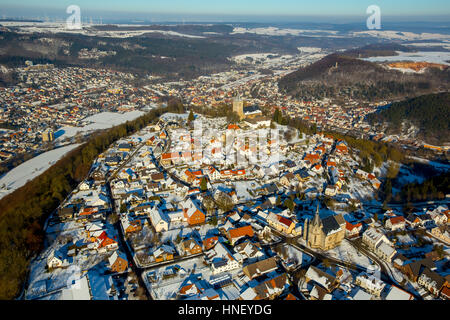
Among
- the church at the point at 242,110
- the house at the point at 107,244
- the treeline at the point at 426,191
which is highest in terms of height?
the church at the point at 242,110

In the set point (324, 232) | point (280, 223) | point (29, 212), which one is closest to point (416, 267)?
point (324, 232)

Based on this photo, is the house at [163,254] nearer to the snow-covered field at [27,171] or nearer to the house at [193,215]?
the house at [193,215]

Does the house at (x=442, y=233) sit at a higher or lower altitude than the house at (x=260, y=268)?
higher

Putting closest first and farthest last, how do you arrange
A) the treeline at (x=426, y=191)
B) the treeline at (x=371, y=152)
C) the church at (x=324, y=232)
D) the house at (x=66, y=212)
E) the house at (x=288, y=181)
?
the church at (x=324, y=232), the house at (x=66, y=212), the treeline at (x=426, y=191), the house at (x=288, y=181), the treeline at (x=371, y=152)

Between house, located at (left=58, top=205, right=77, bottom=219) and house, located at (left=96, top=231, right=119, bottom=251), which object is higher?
house, located at (left=58, top=205, right=77, bottom=219)

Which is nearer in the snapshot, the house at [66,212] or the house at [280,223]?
the house at [280,223]

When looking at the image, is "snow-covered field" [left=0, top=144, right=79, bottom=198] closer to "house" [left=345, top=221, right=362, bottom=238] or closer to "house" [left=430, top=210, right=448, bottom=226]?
"house" [left=345, top=221, right=362, bottom=238]

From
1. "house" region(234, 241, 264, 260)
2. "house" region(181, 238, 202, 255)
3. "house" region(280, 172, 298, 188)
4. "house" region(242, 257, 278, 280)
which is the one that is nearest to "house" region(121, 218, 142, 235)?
"house" region(181, 238, 202, 255)

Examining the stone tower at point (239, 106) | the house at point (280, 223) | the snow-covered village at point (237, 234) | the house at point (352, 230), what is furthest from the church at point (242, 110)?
the house at point (352, 230)
